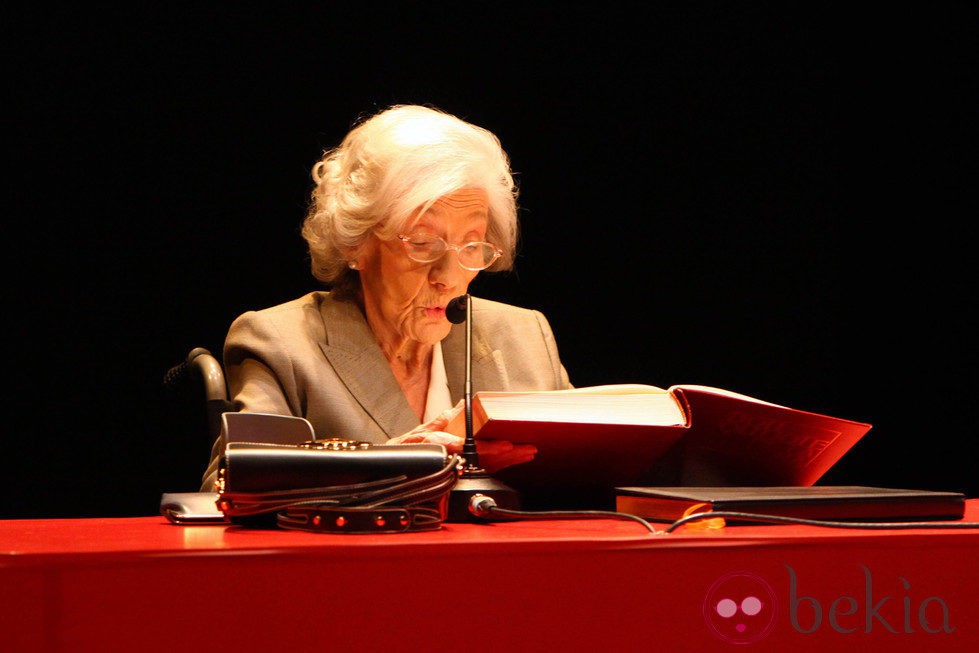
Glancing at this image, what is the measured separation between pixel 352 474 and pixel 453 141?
3.74ft

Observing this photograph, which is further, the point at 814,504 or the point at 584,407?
the point at 584,407

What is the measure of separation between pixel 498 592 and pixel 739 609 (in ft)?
0.55

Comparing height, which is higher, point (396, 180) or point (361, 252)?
point (396, 180)

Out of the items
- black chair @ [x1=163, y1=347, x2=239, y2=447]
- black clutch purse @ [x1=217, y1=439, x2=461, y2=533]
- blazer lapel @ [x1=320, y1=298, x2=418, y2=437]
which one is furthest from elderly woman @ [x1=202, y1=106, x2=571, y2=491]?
black clutch purse @ [x1=217, y1=439, x2=461, y2=533]

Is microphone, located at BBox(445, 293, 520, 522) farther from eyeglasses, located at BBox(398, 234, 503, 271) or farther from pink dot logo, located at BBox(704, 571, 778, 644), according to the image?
eyeglasses, located at BBox(398, 234, 503, 271)

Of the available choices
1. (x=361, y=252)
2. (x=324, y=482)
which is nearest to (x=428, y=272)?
(x=361, y=252)

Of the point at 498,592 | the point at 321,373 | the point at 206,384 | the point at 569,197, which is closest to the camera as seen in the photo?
the point at 498,592

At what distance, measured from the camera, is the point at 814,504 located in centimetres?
85

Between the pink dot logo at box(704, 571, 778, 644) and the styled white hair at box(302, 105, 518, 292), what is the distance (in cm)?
126

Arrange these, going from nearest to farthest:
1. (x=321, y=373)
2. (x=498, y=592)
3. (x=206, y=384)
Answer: (x=498, y=592), (x=206, y=384), (x=321, y=373)

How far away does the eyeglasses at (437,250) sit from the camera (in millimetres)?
1824

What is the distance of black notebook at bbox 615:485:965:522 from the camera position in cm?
83

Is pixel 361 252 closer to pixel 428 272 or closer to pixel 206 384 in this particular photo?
pixel 428 272

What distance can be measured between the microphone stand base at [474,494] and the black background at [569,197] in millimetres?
1361
